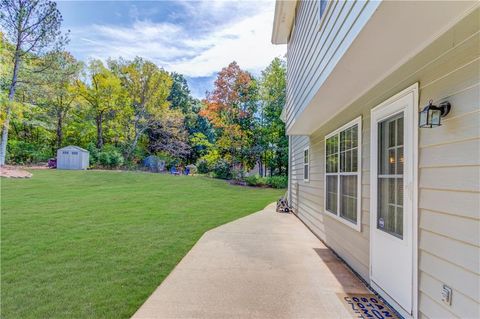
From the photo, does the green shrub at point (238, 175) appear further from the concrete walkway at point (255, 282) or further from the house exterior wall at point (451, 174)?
the house exterior wall at point (451, 174)

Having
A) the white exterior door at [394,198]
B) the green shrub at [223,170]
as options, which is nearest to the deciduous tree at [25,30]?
the green shrub at [223,170]

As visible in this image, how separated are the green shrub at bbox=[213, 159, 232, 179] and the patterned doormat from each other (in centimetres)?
1512

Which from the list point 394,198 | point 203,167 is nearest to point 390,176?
point 394,198

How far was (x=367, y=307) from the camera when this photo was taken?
8.54 ft

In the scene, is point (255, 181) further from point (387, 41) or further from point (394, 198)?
point (387, 41)

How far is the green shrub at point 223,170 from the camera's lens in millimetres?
17828

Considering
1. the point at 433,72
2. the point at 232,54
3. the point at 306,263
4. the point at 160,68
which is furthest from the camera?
the point at 160,68

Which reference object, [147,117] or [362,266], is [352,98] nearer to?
[362,266]

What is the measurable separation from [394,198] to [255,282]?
1.73 metres

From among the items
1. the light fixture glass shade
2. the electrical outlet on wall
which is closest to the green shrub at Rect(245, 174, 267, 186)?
the light fixture glass shade

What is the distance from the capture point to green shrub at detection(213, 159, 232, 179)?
17.8 metres

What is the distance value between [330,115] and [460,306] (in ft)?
11.3

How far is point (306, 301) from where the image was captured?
270cm

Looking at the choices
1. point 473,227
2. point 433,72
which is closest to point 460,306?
point 473,227
